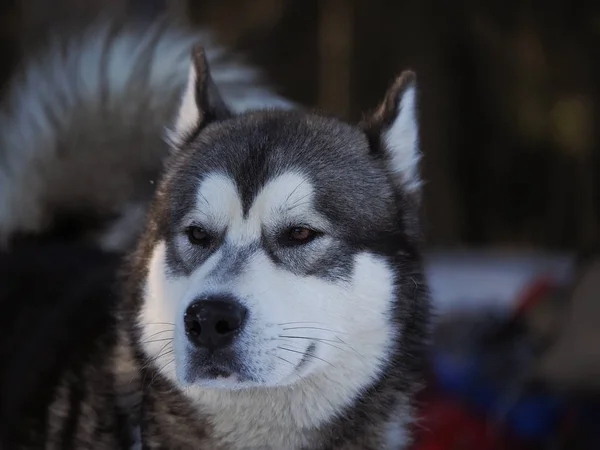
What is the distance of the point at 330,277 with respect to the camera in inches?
79.4

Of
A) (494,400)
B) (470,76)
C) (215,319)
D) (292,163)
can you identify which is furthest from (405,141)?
(470,76)

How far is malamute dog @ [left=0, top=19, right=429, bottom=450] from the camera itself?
1912 mm

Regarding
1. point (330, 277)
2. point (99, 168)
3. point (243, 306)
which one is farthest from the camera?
point (99, 168)

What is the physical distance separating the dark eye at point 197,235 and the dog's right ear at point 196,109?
37 centimetres

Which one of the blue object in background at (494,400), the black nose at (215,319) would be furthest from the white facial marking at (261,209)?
the blue object in background at (494,400)

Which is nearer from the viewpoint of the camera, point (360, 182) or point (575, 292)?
point (360, 182)

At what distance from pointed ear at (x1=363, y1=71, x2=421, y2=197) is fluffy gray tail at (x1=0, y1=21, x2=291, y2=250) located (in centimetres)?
84

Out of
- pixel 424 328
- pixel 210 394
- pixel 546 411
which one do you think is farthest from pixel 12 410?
pixel 546 411

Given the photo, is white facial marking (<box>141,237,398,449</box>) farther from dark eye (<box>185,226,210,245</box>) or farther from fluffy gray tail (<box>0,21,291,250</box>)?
fluffy gray tail (<box>0,21,291,250</box>)

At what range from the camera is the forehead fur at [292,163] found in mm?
2074

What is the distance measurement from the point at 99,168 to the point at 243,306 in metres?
1.56

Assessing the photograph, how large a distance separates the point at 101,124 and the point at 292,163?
1.47 metres

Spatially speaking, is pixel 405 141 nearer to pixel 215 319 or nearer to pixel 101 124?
pixel 215 319

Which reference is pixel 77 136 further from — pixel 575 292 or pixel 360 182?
pixel 575 292
